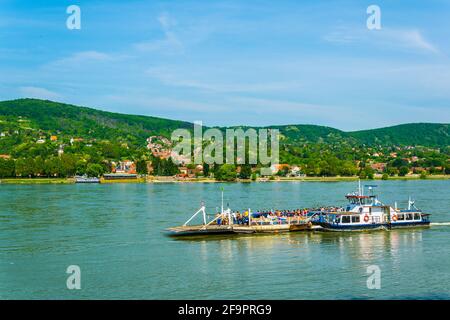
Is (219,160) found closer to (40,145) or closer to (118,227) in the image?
(40,145)

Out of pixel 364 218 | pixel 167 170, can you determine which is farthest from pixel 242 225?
pixel 167 170

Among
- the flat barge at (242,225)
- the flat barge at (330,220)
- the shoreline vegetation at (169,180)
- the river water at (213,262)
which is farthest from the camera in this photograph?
the shoreline vegetation at (169,180)

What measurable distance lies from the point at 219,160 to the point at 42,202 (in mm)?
90790

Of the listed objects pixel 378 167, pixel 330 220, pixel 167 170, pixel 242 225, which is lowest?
pixel 242 225

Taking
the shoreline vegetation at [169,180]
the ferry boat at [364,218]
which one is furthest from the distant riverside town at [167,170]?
the ferry boat at [364,218]

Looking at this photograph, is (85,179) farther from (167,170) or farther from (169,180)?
(167,170)

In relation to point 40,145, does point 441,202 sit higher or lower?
lower

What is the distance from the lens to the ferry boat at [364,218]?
44156 mm

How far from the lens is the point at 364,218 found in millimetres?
44594

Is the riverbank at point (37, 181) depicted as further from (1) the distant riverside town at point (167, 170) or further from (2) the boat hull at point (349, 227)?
(2) the boat hull at point (349, 227)

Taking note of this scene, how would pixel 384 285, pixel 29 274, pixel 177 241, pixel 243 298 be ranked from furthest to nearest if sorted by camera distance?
pixel 177 241, pixel 29 274, pixel 384 285, pixel 243 298

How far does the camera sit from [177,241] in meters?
39.6

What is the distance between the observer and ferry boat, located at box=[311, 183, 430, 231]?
44156 millimetres
